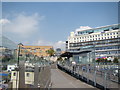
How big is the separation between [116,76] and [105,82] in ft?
2.65

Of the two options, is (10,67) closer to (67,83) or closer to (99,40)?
(67,83)

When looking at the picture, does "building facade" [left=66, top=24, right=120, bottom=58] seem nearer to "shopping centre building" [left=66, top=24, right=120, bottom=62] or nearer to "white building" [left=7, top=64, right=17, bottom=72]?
"shopping centre building" [left=66, top=24, right=120, bottom=62]

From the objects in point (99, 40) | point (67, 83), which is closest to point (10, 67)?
point (67, 83)

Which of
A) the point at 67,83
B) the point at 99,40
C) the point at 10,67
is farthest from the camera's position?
the point at 99,40

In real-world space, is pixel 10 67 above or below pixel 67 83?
above

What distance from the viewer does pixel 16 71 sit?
260 cm

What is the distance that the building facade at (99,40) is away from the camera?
55278 mm

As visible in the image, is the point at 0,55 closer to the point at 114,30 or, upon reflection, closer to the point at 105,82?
the point at 105,82

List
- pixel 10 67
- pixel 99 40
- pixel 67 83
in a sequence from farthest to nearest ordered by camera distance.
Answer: pixel 99 40 → pixel 67 83 → pixel 10 67

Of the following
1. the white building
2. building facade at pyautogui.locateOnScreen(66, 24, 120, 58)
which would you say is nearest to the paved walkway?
the white building

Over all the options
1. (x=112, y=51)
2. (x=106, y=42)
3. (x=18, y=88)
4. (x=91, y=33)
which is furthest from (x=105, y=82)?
(x=91, y=33)

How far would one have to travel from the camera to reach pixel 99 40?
6231 cm

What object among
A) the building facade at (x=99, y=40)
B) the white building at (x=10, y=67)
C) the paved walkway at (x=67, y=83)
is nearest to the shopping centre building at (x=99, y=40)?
the building facade at (x=99, y=40)

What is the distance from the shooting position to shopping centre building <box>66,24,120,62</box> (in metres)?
55.2
